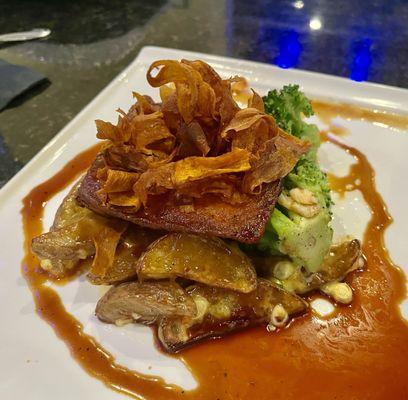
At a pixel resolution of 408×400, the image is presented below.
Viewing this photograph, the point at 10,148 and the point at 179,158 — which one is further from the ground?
the point at 179,158

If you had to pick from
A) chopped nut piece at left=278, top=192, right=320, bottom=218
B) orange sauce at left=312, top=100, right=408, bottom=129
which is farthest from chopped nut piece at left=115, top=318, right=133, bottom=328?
orange sauce at left=312, top=100, right=408, bottom=129

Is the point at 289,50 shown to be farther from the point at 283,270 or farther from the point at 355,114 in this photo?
the point at 283,270

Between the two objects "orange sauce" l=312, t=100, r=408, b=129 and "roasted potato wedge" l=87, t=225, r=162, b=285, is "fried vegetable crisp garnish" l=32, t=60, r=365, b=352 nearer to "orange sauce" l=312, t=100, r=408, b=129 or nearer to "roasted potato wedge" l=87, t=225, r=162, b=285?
"roasted potato wedge" l=87, t=225, r=162, b=285

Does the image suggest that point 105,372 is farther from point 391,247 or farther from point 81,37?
point 81,37

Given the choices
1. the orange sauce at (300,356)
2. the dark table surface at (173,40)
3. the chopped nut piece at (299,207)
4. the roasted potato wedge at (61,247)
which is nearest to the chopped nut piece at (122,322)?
the orange sauce at (300,356)

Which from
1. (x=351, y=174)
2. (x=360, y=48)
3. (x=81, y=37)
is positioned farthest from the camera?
(x=81, y=37)

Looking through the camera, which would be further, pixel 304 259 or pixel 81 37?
pixel 81 37

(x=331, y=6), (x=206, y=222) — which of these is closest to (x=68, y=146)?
(x=206, y=222)
